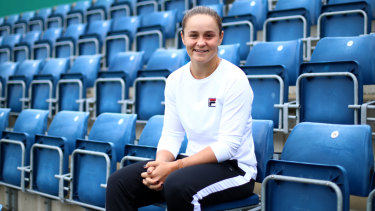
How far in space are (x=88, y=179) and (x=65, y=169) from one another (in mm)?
123

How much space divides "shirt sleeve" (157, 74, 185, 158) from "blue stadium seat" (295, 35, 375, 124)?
403mm

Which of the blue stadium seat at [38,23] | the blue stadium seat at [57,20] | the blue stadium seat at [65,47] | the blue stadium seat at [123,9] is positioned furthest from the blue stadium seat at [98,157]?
the blue stadium seat at [38,23]

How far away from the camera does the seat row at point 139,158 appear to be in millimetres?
727

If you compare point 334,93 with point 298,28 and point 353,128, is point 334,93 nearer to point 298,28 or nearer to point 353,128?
point 353,128

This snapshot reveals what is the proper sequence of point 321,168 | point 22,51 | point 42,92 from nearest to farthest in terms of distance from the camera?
point 321,168
point 42,92
point 22,51

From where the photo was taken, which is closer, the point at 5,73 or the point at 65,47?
the point at 5,73

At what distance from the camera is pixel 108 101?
5.11ft

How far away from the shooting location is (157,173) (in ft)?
2.37

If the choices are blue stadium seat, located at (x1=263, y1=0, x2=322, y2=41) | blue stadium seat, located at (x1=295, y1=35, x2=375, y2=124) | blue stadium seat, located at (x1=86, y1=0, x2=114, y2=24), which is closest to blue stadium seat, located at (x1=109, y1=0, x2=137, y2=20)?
blue stadium seat, located at (x1=86, y1=0, x2=114, y2=24)

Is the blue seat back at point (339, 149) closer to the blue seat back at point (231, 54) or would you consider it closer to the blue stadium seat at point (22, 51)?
the blue seat back at point (231, 54)

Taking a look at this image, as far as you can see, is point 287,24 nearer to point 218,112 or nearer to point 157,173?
point 218,112

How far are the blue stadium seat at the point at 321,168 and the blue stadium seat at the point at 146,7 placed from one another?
5.88ft

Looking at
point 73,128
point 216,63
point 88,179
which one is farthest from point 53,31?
point 216,63

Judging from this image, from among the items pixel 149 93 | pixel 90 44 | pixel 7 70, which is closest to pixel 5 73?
pixel 7 70
